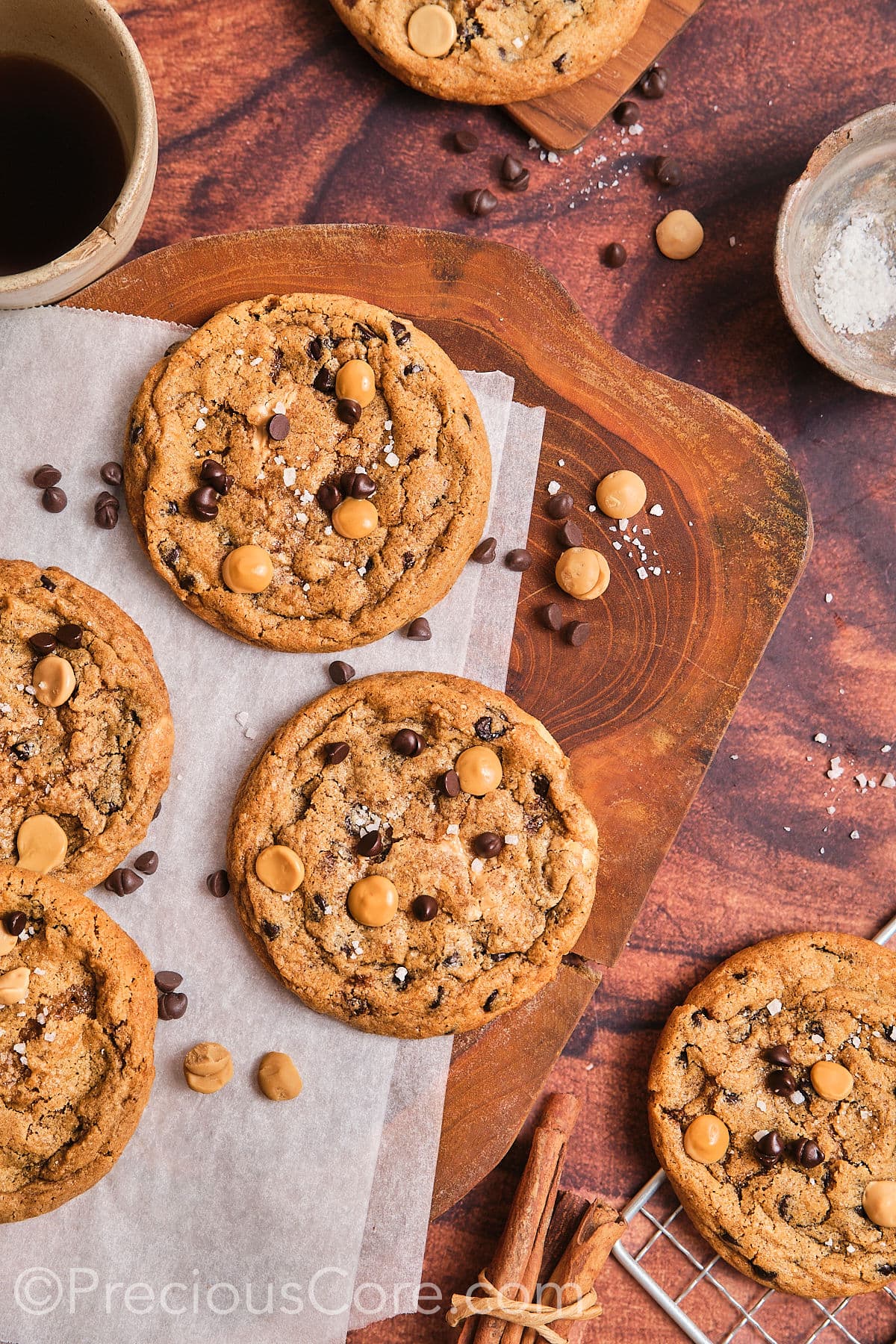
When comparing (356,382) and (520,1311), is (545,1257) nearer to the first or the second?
(520,1311)

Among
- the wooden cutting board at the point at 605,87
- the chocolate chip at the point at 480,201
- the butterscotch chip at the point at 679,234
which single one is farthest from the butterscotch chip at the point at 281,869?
the wooden cutting board at the point at 605,87

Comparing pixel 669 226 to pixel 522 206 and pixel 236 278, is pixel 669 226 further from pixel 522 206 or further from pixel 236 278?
pixel 236 278

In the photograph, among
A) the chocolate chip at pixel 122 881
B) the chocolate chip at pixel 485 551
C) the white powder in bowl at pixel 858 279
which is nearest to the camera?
the chocolate chip at pixel 122 881

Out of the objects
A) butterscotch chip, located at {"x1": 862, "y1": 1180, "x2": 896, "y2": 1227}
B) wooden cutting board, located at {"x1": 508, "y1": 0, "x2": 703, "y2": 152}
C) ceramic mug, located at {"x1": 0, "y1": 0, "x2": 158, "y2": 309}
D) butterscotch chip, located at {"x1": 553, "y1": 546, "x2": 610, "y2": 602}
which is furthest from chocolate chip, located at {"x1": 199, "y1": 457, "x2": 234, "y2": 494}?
butterscotch chip, located at {"x1": 862, "y1": 1180, "x2": 896, "y2": 1227}

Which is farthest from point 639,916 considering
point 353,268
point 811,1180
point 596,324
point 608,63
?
point 608,63

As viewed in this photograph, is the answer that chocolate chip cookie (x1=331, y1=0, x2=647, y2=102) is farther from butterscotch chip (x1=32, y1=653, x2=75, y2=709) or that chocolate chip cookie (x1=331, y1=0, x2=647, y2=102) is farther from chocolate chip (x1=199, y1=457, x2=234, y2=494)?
butterscotch chip (x1=32, y1=653, x2=75, y2=709)

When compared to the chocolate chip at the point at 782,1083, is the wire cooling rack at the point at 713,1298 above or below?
below

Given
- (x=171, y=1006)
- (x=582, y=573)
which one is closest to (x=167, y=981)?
(x=171, y=1006)

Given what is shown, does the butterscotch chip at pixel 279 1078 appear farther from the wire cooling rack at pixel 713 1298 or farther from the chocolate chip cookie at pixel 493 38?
the chocolate chip cookie at pixel 493 38
